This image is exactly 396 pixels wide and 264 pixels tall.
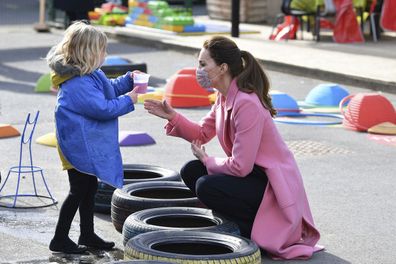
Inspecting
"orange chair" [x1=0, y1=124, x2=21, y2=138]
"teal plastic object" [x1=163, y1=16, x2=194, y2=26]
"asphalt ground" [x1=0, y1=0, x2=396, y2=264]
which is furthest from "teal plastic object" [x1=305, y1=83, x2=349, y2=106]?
"teal plastic object" [x1=163, y1=16, x2=194, y2=26]

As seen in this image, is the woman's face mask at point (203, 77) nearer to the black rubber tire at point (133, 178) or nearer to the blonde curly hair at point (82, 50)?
the blonde curly hair at point (82, 50)

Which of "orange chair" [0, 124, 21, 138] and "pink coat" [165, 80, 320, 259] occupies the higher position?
"pink coat" [165, 80, 320, 259]

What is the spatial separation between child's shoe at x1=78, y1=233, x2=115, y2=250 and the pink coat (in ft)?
2.58

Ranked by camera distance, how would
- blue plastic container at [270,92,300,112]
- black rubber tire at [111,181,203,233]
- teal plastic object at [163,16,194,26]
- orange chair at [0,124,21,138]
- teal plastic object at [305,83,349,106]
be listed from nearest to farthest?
black rubber tire at [111,181,203,233], orange chair at [0,124,21,138], blue plastic container at [270,92,300,112], teal plastic object at [305,83,349,106], teal plastic object at [163,16,194,26]

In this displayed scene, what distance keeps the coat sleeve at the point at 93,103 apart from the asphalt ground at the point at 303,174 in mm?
871

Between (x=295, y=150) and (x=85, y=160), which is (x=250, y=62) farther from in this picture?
(x=295, y=150)

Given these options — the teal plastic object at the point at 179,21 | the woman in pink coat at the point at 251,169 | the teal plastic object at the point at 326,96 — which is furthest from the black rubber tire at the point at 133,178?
the teal plastic object at the point at 179,21

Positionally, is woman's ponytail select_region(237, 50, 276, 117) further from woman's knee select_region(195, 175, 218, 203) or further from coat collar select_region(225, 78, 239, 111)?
woman's knee select_region(195, 175, 218, 203)

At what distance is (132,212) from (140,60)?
10514 mm

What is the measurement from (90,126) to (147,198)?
34.0 inches

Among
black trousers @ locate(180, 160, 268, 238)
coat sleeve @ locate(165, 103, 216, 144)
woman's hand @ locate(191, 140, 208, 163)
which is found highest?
coat sleeve @ locate(165, 103, 216, 144)

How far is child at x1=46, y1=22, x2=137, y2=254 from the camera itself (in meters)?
6.50

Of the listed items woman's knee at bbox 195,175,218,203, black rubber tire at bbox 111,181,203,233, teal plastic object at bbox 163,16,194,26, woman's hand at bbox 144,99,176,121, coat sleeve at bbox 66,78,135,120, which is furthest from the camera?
teal plastic object at bbox 163,16,194,26

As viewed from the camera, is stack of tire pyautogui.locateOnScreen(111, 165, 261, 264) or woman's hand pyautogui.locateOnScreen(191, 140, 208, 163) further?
woman's hand pyautogui.locateOnScreen(191, 140, 208, 163)
